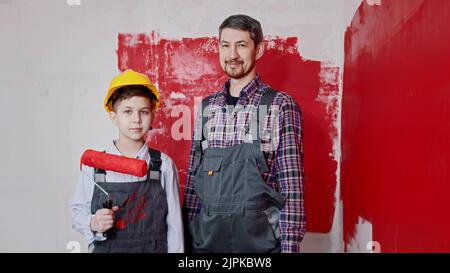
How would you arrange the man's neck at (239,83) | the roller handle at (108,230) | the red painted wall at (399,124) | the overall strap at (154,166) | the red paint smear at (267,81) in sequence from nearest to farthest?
the red painted wall at (399,124) → the roller handle at (108,230) → the overall strap at (154,166) → the man's neck at (239,83) → the red paint smear at (267,81)

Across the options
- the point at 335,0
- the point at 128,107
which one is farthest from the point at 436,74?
the point at 128,107

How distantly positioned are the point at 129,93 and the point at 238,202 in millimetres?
606

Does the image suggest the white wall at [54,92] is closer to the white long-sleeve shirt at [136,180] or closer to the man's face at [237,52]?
the man's face at [237,52]

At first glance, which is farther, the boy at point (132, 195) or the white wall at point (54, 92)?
the white wall at point (54, 92)

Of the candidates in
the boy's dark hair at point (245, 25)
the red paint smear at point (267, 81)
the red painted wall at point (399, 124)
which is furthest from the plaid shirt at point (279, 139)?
the red paint smear at point (267, 81)

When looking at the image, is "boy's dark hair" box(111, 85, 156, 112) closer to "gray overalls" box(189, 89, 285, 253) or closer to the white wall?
"gray overalls" box(189, 89, 285, 253)

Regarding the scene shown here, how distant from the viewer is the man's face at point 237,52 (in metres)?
1.86

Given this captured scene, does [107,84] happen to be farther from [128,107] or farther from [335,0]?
[335,0]

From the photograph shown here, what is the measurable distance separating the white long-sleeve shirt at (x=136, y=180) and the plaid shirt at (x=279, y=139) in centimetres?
23

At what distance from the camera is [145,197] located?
1740 mm

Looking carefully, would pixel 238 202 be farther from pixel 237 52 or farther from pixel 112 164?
pixel 237 52

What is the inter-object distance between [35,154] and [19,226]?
15.8 inches

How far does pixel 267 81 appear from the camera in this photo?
236 centimetres

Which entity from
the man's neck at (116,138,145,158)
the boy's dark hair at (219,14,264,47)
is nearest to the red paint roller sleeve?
Result: the man's neck at (116,138,145,158)
